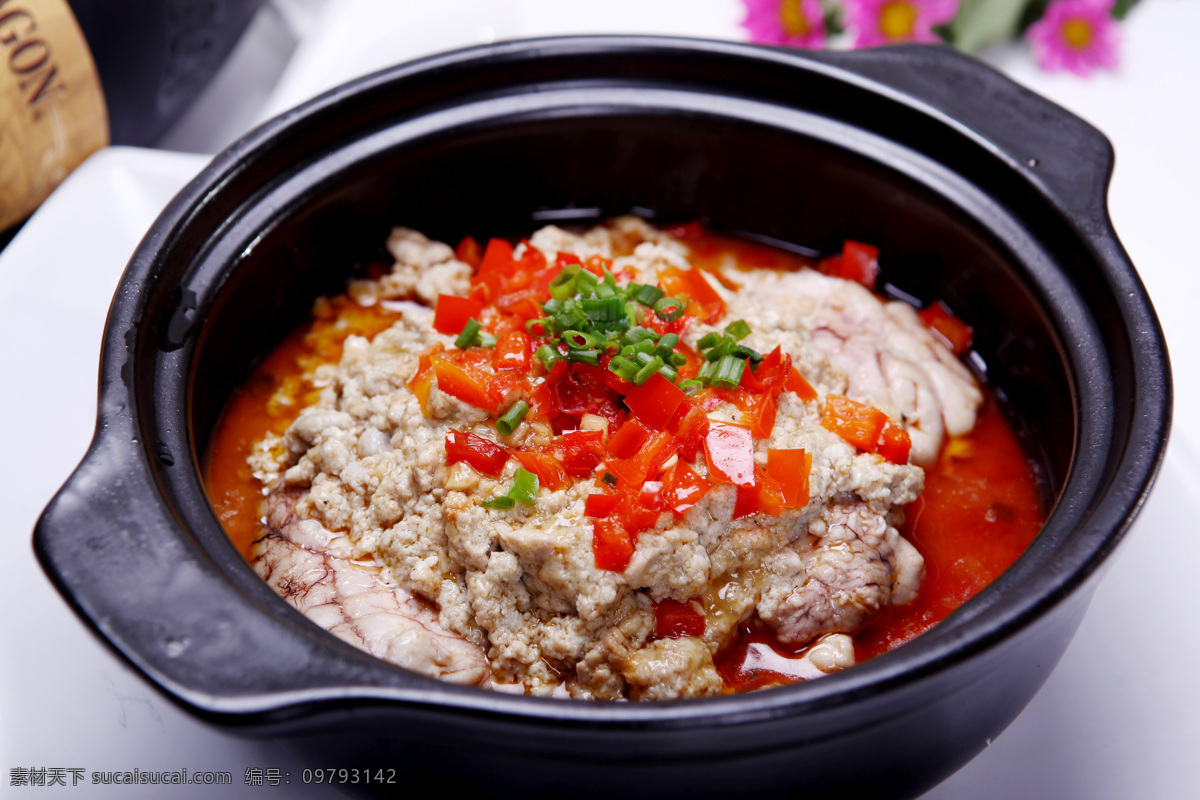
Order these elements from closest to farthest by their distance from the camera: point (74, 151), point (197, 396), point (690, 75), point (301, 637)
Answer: point (301, 637)
point (197, 396)
point (690, 75)
point (74, 151)

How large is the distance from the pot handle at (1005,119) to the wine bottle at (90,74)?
2413 millimetres

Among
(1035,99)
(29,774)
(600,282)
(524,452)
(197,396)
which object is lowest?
(29,774)

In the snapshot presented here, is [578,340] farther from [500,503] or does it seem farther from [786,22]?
[786,22]

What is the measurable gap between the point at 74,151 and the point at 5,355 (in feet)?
3.61

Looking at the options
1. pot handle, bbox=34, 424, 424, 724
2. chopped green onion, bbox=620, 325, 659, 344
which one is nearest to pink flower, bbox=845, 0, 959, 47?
chopped green onion, bbox=620, 325, 659, 344

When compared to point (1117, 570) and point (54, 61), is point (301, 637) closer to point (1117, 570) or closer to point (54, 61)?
point (1117, 570)

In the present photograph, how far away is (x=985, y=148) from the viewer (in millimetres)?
2559

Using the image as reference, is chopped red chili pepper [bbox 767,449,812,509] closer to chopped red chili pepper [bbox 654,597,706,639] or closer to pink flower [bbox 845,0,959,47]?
chopped red chili pepper [bbox 654,597,706,639]

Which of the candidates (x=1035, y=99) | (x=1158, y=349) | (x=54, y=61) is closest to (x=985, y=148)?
(x=1035, y=99)

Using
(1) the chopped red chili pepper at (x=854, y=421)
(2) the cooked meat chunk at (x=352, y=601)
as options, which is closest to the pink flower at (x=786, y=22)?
(1) the chopped red chili pepper at (x=854, y=421)

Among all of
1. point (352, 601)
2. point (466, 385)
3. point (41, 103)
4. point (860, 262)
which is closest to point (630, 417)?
point (466, 385)

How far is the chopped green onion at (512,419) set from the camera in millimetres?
2254

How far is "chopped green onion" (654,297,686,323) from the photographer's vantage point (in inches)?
96.3

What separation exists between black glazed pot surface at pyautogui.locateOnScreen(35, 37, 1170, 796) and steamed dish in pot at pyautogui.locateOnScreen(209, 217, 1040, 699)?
0.32 metres
